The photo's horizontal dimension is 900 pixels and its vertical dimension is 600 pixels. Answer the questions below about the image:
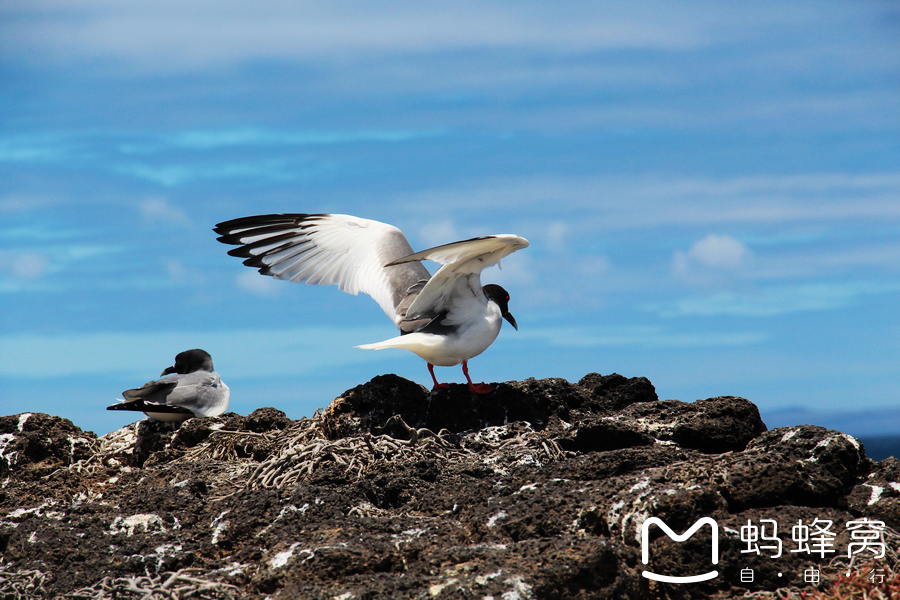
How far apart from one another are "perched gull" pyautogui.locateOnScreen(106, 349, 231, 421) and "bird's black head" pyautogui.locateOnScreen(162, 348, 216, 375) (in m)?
0.15

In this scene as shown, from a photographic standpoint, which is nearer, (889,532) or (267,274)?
(889,532)

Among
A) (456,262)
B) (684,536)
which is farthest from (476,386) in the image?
(684,536)

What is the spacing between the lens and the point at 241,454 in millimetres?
8430

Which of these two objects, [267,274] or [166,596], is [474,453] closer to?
[166,596]

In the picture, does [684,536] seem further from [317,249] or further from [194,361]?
[194,361]

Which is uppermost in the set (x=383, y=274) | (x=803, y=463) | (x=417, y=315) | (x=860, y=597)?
(x=383, y=274)

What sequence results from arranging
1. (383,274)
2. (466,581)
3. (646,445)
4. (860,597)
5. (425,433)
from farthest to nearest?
(383,274), (425,433), (646,445), (860,597), (466,581)

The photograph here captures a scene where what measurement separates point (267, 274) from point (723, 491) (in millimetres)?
6916

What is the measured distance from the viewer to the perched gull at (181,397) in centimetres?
923

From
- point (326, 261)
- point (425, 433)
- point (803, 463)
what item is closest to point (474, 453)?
point (425, 433)

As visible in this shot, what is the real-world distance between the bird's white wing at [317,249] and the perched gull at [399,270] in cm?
1

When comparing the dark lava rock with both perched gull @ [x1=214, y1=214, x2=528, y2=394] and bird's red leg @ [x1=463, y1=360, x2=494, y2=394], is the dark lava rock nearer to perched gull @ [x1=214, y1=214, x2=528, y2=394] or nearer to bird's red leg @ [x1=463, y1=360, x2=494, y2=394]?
perched gull @ [x1=214, y1=214, x2=528, y2=394]

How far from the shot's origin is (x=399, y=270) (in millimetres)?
9812

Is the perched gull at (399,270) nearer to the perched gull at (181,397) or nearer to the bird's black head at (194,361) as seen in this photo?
the bird's black head at (194,361)
